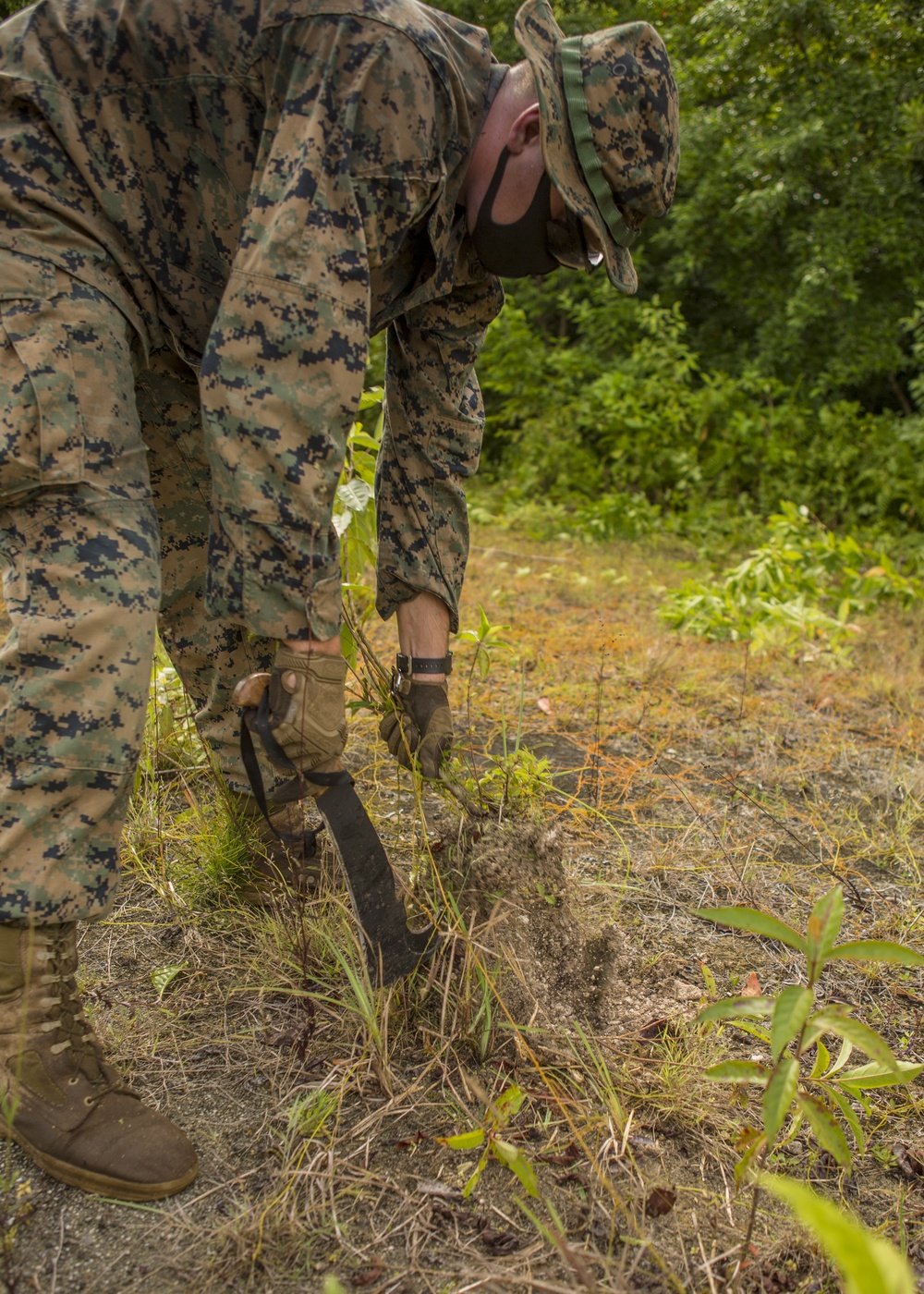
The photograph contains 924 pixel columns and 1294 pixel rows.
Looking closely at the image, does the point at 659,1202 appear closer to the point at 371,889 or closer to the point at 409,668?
the point at 371,889

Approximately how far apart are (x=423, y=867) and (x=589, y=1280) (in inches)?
34.6

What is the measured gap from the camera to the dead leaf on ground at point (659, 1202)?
1276 mm

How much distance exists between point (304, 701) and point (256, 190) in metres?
0.74

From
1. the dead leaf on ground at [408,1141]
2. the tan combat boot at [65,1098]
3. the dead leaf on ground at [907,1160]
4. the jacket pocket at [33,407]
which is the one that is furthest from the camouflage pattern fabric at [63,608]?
the dead leaf on ground at [907,1160]

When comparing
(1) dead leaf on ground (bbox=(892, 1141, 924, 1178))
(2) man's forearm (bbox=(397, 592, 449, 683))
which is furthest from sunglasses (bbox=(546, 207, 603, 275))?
(1) dead leaf on ground (bbox=(892, 1141, 924, 1178))

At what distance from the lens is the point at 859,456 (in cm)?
688

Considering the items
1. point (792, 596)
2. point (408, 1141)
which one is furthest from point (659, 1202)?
point (792, 596)

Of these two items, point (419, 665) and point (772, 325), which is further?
point (772, 325)

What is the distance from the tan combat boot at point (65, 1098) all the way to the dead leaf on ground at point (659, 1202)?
64cm

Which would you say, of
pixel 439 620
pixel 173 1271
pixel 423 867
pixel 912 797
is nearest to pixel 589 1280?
pixel 173 1271

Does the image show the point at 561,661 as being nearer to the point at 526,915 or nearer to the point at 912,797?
the point at 912,797

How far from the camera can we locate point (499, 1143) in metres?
1.21

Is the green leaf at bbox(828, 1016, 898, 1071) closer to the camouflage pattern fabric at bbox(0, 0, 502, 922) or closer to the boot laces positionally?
the camouflage pattern fabric at bbox(0, 0, 502, 922)

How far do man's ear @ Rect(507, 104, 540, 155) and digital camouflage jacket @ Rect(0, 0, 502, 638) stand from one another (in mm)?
64
